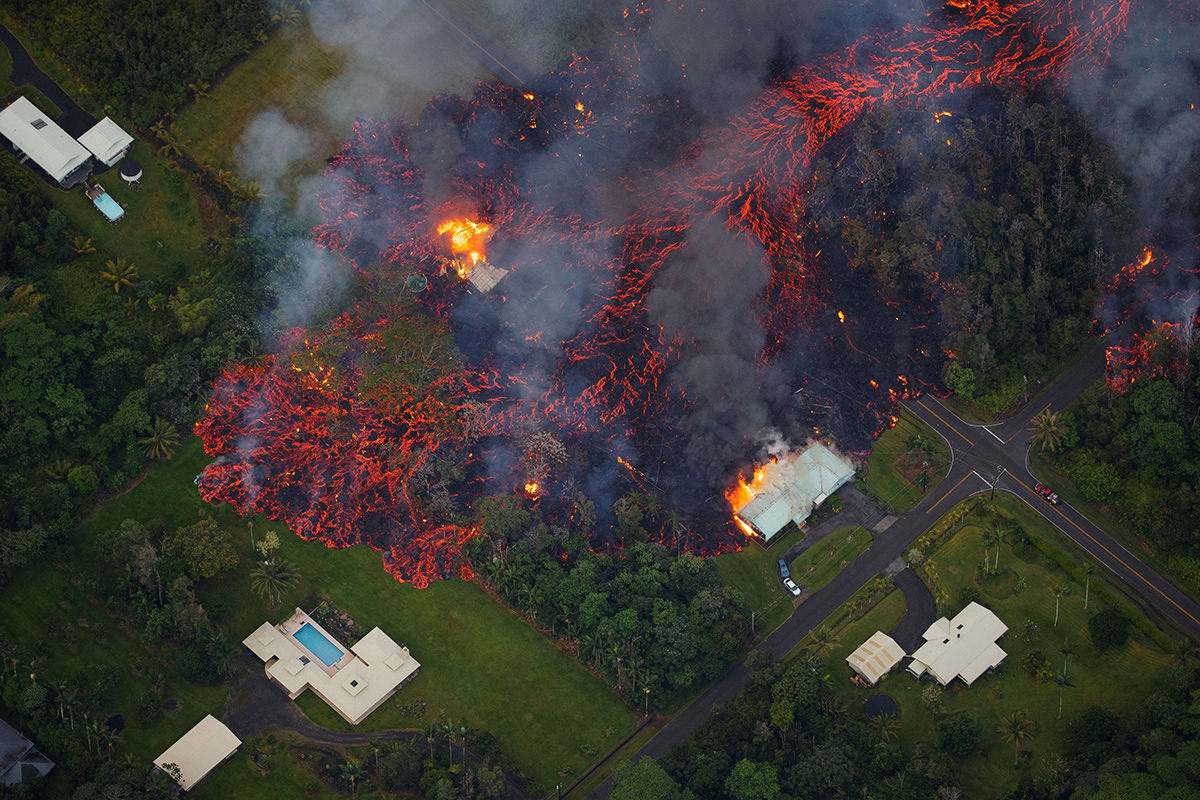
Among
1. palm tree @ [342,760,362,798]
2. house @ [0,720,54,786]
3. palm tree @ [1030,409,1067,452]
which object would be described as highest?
palm tree @ [1030,409,1067,452]

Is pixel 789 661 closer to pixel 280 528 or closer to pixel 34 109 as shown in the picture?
pixel 280 528

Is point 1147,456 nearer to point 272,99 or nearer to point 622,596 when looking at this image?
point 622,596

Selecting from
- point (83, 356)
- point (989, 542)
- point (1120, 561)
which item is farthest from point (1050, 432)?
point (83, 356)

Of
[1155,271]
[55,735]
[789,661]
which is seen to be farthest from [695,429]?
[55,735]

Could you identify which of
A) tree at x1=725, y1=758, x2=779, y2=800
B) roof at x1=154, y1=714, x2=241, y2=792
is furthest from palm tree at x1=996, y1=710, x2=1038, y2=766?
roof at x1=154, y1=714, x2=241, y2=792

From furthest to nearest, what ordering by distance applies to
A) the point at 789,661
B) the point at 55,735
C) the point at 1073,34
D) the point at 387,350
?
1. the point at 1073,34
2. the point at 387,350
3. the point at 789,661
4. the point at 55,735

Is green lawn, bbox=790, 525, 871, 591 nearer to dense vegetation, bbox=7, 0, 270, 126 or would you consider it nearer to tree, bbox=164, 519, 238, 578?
tree, bbox=164, 519, 238, 578

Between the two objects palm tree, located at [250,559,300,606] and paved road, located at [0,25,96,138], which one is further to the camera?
paved road, located at [0,25,96,138]
